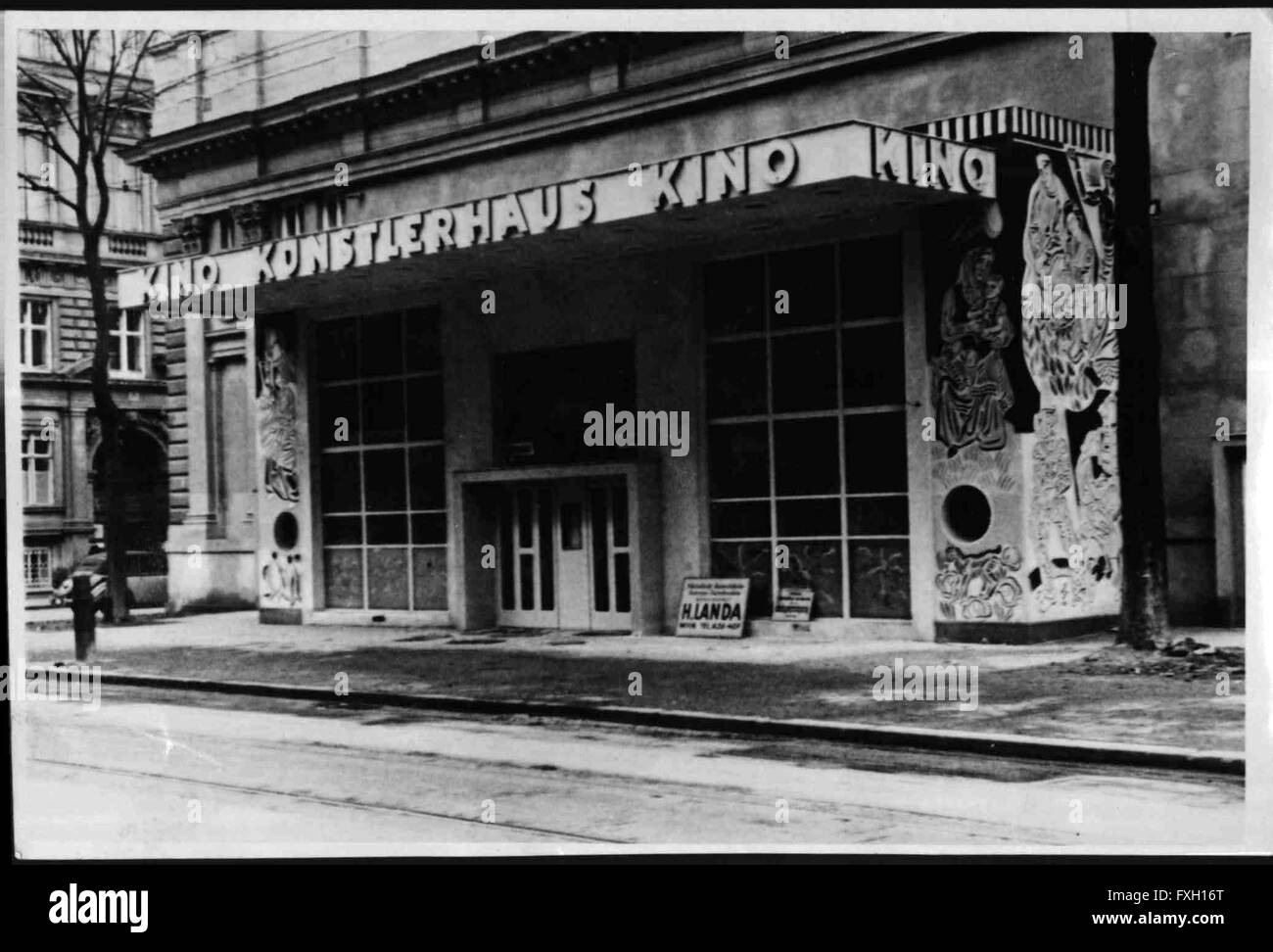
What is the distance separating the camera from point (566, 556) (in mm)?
21125

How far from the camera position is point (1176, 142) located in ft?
55.6

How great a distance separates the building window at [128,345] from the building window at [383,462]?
2.86 meters

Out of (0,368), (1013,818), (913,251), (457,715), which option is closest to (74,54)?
(0,368)

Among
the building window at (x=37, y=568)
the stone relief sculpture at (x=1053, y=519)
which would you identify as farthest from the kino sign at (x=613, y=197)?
the building window at (x=37, y=568)

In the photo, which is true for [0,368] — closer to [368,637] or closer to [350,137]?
[368,637]

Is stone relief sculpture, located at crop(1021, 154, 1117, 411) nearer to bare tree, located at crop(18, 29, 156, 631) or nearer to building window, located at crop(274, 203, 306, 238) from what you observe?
bare tree, located at crop(18, 29, 156, 631)

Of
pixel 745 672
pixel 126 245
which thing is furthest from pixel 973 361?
pixel 126 245

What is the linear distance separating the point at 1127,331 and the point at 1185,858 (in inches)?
310

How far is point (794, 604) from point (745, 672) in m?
3.01

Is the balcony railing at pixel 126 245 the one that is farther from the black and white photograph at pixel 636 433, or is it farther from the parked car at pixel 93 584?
the parked car at pixel 93 584

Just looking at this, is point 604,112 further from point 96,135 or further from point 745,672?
point 745,672

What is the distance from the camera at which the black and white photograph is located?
10812 millimetres

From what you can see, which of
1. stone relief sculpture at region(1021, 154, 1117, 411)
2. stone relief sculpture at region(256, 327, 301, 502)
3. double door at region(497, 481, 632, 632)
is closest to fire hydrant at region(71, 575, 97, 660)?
double door at region(497, 481, 632, 632)

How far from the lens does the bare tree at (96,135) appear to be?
13.3 metres
